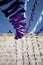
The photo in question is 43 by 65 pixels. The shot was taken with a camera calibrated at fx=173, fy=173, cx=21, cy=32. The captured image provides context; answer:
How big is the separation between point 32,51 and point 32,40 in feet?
2.43

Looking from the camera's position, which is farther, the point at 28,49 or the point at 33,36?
the point at 33,36

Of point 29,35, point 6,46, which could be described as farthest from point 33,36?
point 6,46

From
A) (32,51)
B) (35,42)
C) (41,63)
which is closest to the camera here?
(41,63)

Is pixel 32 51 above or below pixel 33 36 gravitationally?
below

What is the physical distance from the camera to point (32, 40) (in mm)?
8797

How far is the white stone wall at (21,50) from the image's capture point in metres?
7.64

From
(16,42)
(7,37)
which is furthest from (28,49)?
(7,37)

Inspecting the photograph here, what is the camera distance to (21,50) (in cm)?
823

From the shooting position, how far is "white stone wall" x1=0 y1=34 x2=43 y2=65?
301 inches

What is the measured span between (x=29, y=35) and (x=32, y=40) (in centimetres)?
31

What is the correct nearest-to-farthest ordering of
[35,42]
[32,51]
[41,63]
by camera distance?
[41,63] → [32,51] → [35,42]

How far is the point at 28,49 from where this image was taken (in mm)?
8297

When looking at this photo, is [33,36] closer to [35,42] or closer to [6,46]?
[35,42]

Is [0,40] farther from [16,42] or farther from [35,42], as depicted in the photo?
[35,42]
